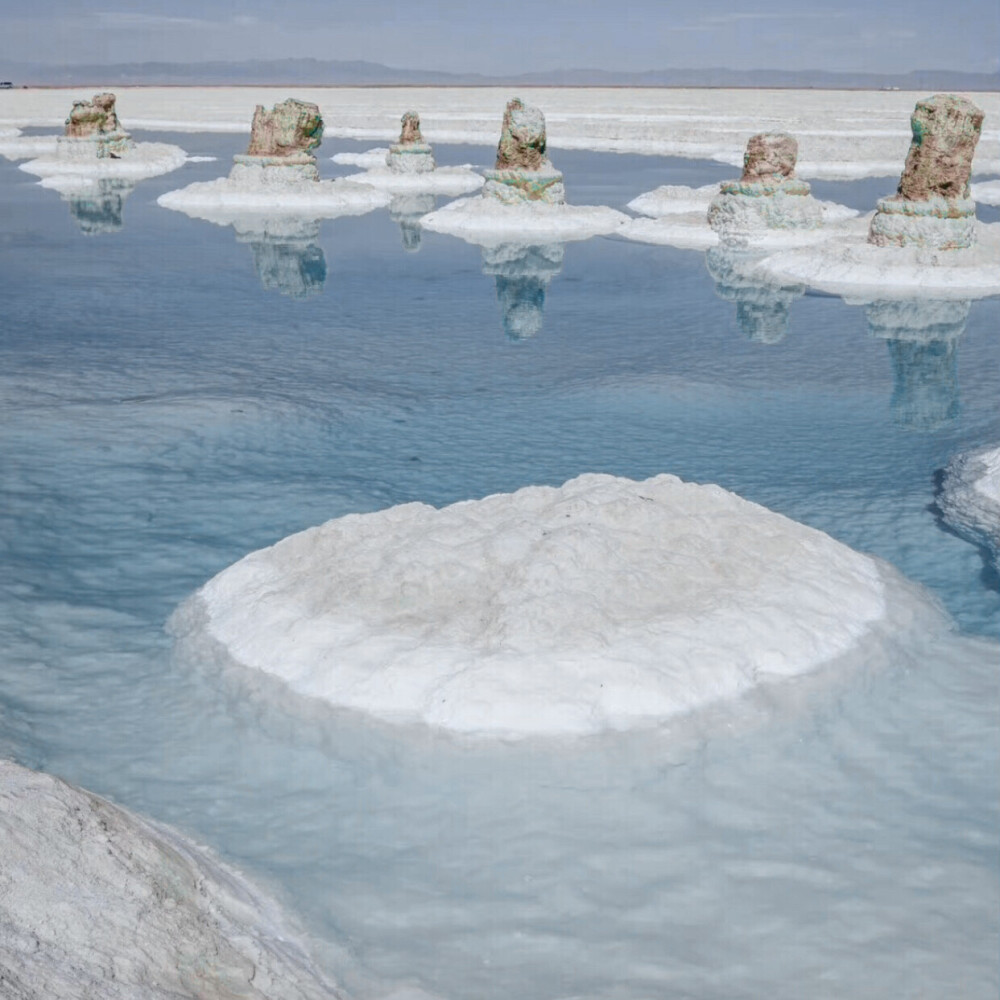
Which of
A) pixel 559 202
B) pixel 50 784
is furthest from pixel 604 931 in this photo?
pixel 559 202

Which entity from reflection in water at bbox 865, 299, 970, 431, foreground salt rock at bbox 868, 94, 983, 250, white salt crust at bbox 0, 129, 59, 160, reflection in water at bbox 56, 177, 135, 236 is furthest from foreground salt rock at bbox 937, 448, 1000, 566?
white salt crust at bbox 0, 129, 59, 160

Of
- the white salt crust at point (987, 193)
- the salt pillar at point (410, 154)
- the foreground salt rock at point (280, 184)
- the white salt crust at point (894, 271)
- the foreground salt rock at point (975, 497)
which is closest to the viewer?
the foreground salt rock at point (975, 497)

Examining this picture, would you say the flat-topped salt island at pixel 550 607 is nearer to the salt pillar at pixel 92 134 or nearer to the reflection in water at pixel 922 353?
the reflection in water at pixel 922 353

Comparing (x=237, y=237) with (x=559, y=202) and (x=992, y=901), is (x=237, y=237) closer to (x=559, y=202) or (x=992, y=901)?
(x=559, y=202)

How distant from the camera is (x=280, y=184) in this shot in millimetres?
29172

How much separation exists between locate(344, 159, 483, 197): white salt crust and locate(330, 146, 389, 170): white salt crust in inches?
161

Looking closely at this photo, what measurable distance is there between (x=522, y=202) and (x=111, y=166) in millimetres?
17088

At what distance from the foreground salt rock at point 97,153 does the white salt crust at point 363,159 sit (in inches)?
211

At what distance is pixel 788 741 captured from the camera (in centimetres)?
603

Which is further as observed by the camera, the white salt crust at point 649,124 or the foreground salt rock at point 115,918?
the white salt crust at point 649,124

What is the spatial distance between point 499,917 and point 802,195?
2034cm

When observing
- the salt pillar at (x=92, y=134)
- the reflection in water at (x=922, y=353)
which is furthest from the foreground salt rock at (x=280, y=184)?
the reflection in water at (x=922, y=353)

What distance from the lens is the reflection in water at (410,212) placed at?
2350cm

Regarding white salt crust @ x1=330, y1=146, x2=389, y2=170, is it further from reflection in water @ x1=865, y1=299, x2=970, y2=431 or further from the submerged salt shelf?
reflection in water @ x1=865, y1=299, x2=970, y2=431
